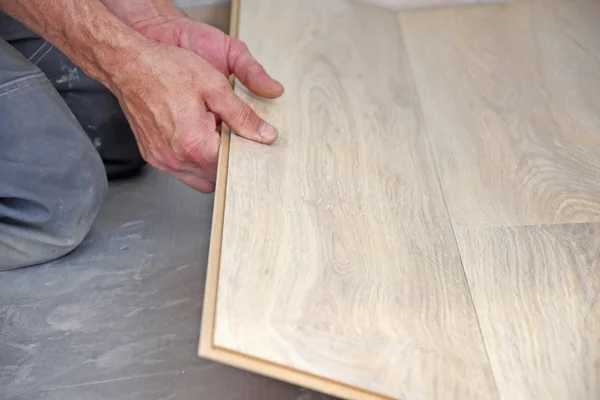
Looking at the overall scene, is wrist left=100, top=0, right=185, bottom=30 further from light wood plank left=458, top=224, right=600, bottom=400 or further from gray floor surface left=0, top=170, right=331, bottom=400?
light wood plank left=458, top=224, right=600, bottom=400

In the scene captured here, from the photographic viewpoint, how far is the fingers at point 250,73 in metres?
0.98

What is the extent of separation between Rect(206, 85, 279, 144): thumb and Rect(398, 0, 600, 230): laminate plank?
26 centimetres

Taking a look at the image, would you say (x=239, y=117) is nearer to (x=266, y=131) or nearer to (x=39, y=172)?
(x=266, y=131)

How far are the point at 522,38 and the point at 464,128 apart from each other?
0.31 meters

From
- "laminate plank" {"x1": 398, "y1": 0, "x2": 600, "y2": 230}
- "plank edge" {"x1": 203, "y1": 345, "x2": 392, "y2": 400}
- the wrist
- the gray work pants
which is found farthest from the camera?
the wrist

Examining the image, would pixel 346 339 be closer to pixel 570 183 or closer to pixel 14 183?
pixel 570 183

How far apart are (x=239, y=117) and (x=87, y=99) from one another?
45 centimetres

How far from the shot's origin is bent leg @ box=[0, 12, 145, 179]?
45.7 inches

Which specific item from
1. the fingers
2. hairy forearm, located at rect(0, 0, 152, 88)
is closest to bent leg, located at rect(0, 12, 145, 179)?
hairy forearm, located at rect(0, 0, 152, 88)

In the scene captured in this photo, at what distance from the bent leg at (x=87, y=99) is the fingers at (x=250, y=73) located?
0.32m

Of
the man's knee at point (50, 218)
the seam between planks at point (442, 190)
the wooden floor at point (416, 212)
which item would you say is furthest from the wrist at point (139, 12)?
the seam between planks at point (442, 190)

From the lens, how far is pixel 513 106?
102cm

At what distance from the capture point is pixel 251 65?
0.99m

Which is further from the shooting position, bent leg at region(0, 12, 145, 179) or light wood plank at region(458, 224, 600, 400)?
bent leg at region(0, 12, 145, 179)
